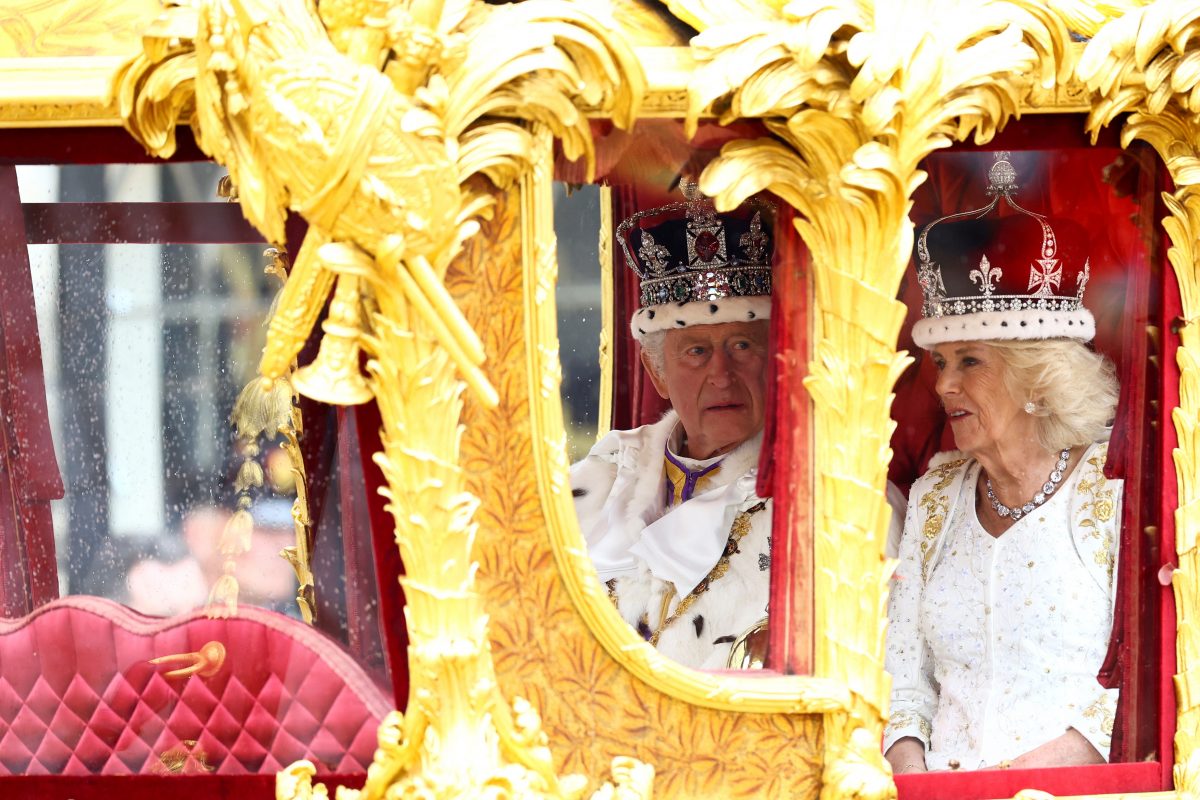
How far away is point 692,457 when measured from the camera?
307 cm

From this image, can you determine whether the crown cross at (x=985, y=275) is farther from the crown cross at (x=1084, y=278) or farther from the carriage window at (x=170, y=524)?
the carriage window at (x=170, y=524)

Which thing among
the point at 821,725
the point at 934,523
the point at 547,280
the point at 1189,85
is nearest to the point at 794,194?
the point at 547,280

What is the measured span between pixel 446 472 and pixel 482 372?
123 mm

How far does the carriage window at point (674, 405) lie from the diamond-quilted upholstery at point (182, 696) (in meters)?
0.56

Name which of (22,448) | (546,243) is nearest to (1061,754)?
(546,243)

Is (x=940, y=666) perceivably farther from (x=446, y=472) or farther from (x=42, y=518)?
(x=42, y=518)

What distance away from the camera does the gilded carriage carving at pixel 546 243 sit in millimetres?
Result: 1991

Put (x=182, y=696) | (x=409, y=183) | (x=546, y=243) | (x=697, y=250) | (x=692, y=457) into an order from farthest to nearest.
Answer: (x=692, y=457) → (x=697, y=250) → (x=182, y=696) → (x=546, y=243) → (x=409, y=183)

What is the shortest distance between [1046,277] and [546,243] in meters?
0.90

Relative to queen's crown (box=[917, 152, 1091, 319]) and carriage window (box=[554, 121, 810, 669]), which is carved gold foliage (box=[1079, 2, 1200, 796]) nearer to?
queen's crown (box=[917, 152, 1091, 319])

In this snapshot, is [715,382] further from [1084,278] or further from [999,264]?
[1084,278]

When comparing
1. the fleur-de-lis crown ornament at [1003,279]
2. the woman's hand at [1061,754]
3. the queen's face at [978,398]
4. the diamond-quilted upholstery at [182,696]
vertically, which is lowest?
the woman's hand at [1061,754]

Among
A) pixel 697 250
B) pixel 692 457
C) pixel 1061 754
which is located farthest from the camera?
pixel 692 457

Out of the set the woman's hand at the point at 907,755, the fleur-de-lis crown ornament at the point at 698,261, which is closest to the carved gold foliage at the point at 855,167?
the fleur-de-lis crown ornament at the point at 698,261
